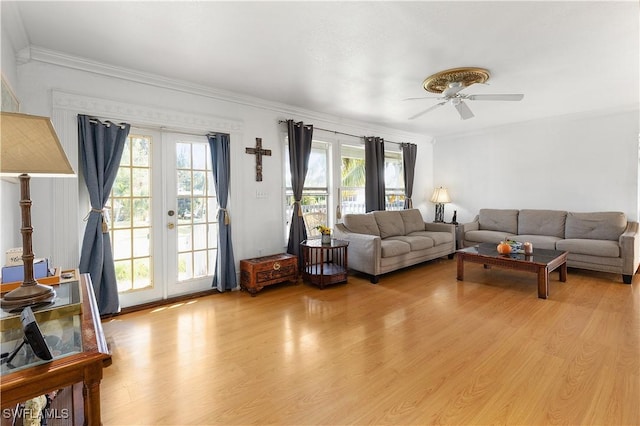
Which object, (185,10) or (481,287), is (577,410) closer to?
(481,287)

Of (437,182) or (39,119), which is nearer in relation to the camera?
(39,119)

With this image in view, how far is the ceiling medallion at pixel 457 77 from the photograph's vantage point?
124 inches

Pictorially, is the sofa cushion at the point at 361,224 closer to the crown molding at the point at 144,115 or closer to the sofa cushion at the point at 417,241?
the sofa cushion at the point at 417,241

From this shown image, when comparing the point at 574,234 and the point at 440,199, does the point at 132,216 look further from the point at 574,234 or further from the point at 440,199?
the point at 574,234

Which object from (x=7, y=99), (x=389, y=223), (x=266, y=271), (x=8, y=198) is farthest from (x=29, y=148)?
(x=389, y=223)

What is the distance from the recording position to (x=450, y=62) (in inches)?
119

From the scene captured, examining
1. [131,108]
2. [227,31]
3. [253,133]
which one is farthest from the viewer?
[253,133]

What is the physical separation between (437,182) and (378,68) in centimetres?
445

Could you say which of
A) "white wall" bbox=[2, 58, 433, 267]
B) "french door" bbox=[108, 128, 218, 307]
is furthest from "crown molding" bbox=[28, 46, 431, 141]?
"french door" bbox=[108, 128, 218, 307]

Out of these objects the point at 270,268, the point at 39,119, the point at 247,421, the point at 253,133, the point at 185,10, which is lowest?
the point at 247,421

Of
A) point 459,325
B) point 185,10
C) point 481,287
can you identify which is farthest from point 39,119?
point 481,287

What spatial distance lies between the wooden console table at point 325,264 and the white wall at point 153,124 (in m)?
0.47

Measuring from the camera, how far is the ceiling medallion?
316 cm

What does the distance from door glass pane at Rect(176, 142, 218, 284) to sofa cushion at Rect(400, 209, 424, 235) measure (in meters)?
3.19
